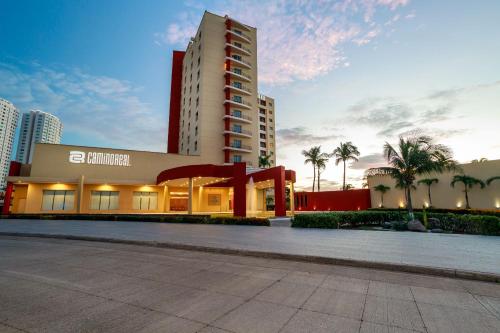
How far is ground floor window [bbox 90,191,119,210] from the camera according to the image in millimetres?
35875

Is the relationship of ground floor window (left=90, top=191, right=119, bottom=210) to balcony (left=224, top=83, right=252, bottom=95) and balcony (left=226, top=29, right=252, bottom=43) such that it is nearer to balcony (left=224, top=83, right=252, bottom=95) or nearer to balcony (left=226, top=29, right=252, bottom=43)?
balcony (left=224, top=83, right=252, bottom=95)

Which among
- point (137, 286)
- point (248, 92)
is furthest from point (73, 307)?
point (248, 92)

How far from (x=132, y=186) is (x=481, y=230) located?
39.1m

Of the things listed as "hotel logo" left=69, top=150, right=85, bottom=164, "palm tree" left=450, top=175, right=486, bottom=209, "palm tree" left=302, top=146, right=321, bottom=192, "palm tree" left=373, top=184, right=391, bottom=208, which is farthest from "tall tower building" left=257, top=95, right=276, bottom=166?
"palm tree" left=450, top=175, right=486, bottom=209

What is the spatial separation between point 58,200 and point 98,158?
7568mm

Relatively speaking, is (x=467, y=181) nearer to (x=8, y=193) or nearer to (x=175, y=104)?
(x=175, y=104)

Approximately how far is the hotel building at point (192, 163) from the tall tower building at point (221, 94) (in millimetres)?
190

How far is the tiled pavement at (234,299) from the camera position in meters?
3.17

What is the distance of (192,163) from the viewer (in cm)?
4269

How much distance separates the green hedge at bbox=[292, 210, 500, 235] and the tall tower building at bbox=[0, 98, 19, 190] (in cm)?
15492

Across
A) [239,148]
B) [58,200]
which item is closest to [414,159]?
[239,148]

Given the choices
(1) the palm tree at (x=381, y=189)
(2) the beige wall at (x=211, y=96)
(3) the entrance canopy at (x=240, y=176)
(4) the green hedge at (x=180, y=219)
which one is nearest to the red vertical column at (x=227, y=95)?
(2) the beige wall at (x=211, y=96)

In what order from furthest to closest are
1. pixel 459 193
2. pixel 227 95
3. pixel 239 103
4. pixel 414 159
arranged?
pixel 239 103 < pixel 227 95 < pixel 459 193 < pixel 414 159

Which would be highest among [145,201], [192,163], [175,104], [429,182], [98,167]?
[175,104]
